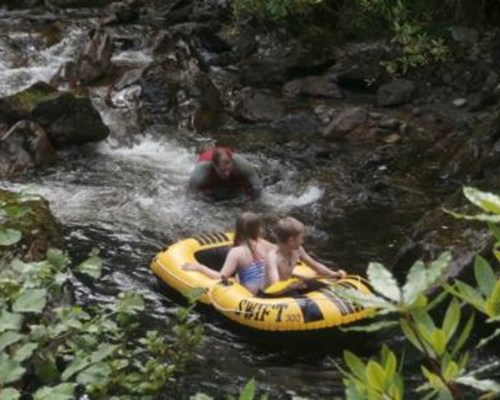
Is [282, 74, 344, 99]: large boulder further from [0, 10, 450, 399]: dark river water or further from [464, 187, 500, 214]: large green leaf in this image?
[464, 187, 500, 214]: large green leaf

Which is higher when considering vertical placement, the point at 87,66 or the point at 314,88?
the point at 314,88

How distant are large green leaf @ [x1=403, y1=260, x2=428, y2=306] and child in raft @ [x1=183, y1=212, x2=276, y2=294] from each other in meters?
5.43

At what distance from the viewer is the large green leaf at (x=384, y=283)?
4.18 feet

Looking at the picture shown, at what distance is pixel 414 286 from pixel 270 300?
493cm

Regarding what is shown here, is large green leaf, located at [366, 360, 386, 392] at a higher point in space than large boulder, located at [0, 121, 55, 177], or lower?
higher

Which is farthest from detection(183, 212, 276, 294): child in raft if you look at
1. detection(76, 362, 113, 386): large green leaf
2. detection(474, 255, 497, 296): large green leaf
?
detection(474, 255, 497, 296): large green leaf

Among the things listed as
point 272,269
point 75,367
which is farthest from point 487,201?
point 272,269

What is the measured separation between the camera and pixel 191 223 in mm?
8656

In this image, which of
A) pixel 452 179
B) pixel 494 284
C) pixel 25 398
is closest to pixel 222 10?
pixel 452 179

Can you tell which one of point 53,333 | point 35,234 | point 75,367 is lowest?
point 35,234

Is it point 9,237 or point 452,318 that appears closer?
point 452,318

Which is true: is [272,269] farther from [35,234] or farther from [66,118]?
[66,118]

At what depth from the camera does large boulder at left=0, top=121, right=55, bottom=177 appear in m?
9.80

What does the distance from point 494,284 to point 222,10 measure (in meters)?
15.0
